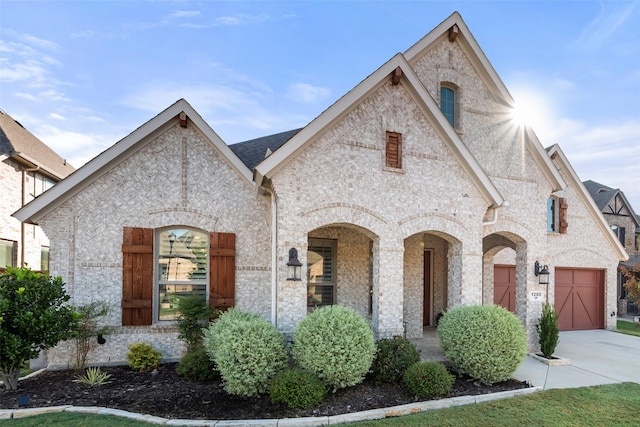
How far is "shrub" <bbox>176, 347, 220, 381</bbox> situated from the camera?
7023 millimetres

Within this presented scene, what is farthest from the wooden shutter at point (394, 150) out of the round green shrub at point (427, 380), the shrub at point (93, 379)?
the shrub at point (93, 379)

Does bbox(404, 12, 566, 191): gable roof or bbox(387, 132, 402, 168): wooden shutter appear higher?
bbox(404, 12, 566, 191): gable roof

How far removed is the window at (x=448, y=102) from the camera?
11.1 metres

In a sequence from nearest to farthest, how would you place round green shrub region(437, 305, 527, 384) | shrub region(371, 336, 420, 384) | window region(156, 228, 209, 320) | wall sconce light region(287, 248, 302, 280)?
1. shrub region(371, 336, 420, 384)
2. round green shrub region(437, 305, 527, 384)
3. wall sconce light region(287, 248, 302, 280)
4. window region(156, 228, 209, 320)

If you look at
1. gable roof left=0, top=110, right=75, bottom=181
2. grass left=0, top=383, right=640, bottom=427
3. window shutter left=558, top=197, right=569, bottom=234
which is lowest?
grass left=0, top=383, right=640, bottom=427

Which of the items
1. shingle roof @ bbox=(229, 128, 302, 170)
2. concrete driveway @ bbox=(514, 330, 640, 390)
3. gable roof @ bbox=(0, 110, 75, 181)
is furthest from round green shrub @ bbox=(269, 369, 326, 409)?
gable roof @ bbox=(0, 110, 75, 181)

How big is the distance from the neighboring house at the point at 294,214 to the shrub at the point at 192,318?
401 millimetres

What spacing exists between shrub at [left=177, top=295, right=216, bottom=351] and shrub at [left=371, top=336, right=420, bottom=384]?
12.2 feet

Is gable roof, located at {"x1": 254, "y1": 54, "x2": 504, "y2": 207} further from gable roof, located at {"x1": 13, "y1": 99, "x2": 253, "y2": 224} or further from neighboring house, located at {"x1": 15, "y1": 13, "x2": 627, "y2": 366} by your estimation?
gable roof, located at {"x1": 13, "y1": 99, "x2": 253, "y2": 224}

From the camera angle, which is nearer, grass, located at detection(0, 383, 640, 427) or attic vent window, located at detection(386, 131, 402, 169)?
grass, located at detection(0, 383, 640, 427)

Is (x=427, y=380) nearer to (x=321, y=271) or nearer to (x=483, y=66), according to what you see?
(x=321, y=271)

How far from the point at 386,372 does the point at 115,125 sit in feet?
42.5

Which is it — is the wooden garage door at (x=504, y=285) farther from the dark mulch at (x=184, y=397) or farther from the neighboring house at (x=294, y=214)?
the dark mulch at (x=184, y=397)

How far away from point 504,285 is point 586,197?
188 inches
